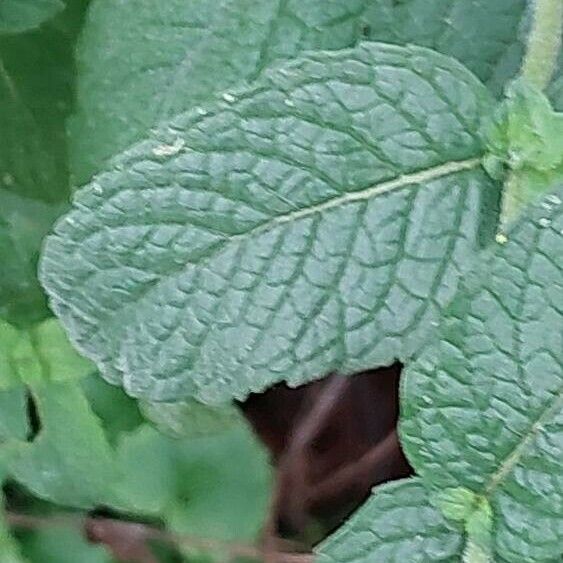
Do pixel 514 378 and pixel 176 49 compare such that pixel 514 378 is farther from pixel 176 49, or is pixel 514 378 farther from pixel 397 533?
pixel 176 49

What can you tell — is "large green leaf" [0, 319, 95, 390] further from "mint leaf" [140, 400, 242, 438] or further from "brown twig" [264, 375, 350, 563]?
"brown twig" [264, 375, 350, 563]

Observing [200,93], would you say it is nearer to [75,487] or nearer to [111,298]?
[111,298]

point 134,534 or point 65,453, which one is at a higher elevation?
point 65,453

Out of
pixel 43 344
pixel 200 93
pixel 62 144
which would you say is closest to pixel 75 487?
pixel 43 344

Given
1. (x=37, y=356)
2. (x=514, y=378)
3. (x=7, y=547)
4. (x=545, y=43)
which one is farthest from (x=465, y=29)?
(x=7, y=547)

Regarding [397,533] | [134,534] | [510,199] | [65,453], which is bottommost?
[134,534]

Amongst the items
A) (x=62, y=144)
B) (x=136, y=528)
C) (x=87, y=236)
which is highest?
(x=87, y=236)

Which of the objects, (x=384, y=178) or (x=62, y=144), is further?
(x=62, y=144)
